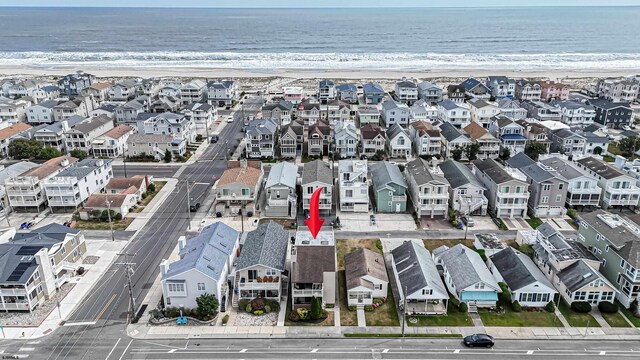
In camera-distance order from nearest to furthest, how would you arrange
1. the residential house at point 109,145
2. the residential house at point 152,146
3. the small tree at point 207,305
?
the small tree at point 207,305
the residential house at point 152,146
the residential house at point 109,145

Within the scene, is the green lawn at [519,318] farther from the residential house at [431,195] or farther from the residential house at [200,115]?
the residential house at [200,115]

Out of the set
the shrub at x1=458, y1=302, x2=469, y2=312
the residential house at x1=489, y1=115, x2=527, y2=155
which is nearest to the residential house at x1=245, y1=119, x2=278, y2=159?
the residential house at x1=489, y1=115, x2=527, y2=155

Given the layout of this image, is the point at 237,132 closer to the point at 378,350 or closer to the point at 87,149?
the point at 87,149

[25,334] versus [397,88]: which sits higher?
[397,88]

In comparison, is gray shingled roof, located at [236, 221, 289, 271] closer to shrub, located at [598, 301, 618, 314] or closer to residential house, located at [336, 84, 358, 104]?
shrub, located at [598, 301, 618, 314]

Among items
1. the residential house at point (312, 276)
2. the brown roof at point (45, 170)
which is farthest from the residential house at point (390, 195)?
the brown roof at point (45, 170)

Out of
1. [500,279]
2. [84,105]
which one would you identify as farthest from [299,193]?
[84,105]
